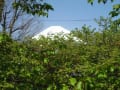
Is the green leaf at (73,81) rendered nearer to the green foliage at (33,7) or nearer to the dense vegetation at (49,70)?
the dense vegetation at (49,70)

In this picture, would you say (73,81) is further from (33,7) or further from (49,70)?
(33,7)

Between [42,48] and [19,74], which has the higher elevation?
[42,48]

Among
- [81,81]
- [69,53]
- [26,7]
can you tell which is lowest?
[81,81]

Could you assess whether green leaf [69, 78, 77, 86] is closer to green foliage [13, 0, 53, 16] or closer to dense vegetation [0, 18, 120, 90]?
dense vegetation [0, 18, 120, 90]

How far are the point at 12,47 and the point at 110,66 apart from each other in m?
1.17

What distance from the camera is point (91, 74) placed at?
3332mm

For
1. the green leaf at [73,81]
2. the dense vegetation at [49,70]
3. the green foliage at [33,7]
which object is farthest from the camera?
the green foliage at [33,7]

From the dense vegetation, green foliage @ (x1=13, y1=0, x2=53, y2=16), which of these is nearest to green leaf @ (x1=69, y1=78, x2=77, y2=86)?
the dense vegetation

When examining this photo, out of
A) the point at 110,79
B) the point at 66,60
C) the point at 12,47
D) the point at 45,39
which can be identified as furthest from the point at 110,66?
the point at 45,39

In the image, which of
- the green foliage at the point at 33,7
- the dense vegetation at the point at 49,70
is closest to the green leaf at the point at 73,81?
the dense vegetation at the point at 49,70

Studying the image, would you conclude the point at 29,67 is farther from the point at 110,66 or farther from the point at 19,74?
the point at 110,66

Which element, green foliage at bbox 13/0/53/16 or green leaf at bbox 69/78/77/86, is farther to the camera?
green foliage at bbox 13/0/53/16

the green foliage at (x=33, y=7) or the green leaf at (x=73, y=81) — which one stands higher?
the green foliage at (x=33, y=7)

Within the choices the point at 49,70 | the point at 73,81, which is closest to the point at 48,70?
the point at 49,70
